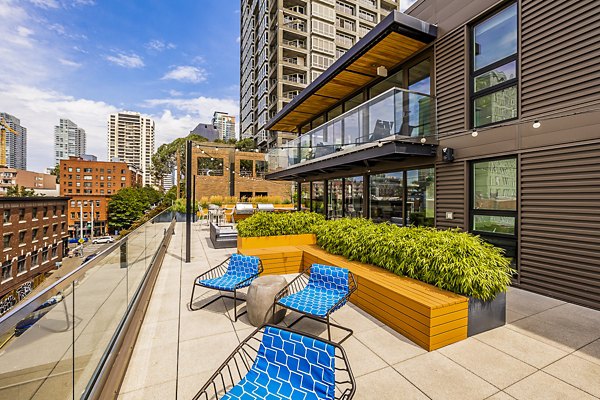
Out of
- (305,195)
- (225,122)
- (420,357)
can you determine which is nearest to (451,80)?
(420,357)

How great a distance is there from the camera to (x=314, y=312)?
10.3 feet

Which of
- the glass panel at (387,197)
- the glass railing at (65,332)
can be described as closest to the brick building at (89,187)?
the glass panel at (387,197)

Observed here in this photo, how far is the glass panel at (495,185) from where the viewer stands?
553cm

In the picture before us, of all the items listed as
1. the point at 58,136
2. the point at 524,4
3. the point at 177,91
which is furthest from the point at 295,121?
the point at 58,136

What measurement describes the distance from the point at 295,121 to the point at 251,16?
3893 centimetres

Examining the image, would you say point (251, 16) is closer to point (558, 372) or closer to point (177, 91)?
point (177, 91)

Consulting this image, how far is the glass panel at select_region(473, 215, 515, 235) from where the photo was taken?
5.55 metres

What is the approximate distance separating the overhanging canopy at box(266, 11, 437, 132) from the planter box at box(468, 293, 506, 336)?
6374mm

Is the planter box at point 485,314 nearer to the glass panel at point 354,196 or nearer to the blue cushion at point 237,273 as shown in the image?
the blue cushion at point 237,273

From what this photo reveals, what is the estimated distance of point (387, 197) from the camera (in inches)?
351

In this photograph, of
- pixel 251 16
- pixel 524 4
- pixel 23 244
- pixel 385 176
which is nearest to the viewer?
pixel 524 4

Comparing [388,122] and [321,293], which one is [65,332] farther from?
[388,122]

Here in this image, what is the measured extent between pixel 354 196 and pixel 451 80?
502 centimetres

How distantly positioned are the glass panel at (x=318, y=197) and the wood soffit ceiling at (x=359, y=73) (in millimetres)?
3544
